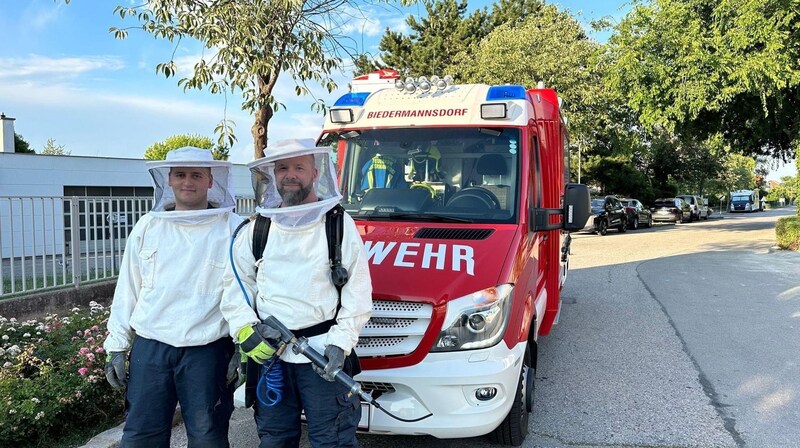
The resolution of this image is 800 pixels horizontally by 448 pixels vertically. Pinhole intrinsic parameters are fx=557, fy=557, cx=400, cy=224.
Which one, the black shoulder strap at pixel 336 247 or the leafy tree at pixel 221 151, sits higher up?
the leafy tree at pixel 221 151

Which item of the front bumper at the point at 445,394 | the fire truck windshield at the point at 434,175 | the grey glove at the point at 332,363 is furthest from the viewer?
the fire truck windshield at the point at 434,175

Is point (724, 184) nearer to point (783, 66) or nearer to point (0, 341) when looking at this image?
point (783, 66)

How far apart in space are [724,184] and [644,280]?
48.4m

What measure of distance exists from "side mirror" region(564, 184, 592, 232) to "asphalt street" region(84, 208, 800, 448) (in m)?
1.55

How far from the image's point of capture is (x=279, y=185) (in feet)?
8.73

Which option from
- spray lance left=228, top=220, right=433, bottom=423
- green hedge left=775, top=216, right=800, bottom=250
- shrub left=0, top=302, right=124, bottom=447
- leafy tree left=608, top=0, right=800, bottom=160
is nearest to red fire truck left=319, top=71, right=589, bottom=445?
spray lance left=228, top=220, right=433, bottom=423

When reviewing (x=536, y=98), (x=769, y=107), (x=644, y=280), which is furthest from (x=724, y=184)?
(x=536, y=98)

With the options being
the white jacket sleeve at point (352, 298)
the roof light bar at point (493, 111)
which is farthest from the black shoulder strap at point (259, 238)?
the roof light bar at point (493, 111)

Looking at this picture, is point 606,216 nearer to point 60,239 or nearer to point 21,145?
point 60,239

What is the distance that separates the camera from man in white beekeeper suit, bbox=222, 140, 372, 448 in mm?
2568

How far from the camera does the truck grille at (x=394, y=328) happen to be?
3.17 m

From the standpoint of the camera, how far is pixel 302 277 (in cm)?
257

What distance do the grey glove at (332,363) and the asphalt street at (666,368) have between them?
1.64 meters

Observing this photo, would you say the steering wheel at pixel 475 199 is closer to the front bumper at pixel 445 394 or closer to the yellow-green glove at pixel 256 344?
the front bumper at pixel 445 394
